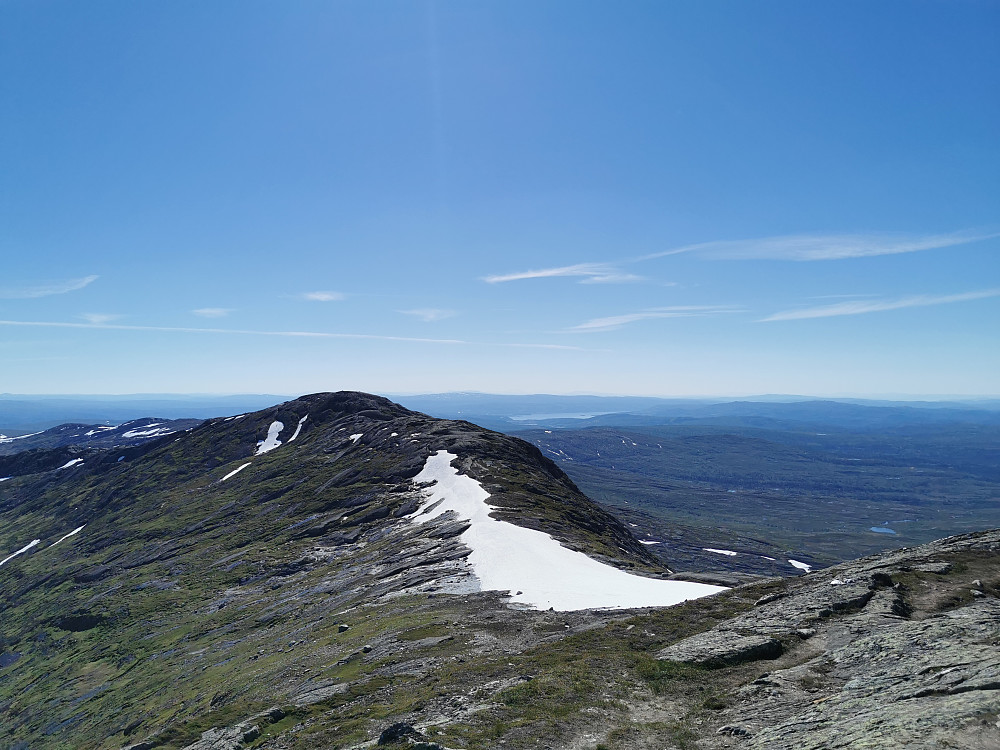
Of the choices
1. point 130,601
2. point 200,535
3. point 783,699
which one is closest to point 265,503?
point 200,535

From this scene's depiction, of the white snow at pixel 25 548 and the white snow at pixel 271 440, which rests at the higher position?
the white snow at pixel 271 440

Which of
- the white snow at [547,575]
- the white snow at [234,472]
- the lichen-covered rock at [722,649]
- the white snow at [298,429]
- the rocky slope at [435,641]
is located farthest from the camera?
the white snow at [298,429]

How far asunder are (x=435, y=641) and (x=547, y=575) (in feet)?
49.6

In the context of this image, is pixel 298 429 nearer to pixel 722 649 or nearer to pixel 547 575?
pixel 547 575

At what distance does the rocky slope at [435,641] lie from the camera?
55.3ft

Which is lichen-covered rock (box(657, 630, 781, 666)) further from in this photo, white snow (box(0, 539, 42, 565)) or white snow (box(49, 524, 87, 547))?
white snow (box(0, 539, 42, 565))

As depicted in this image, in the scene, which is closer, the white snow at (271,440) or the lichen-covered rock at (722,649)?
the lichen-covered rock at (722,649)

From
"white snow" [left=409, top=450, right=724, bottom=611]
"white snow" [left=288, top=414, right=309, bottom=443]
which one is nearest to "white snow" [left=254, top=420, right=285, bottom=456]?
"white snow" [left=288, top=414, right=309, bottom=443]

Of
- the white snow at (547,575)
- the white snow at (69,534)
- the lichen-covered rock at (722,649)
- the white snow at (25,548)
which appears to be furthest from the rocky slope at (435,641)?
the white snow at (25,548)

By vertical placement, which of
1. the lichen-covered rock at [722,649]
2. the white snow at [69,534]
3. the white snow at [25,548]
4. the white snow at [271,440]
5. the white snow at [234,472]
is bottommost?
the white snow at [25,548]

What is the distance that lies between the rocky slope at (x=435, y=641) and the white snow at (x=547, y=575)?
2.05 m

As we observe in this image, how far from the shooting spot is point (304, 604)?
5753 cm

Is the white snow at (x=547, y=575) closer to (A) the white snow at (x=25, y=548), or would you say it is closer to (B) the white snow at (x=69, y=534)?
(B) the white snow at (x=69, y=534)

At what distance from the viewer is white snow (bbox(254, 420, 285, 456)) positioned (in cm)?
15975
